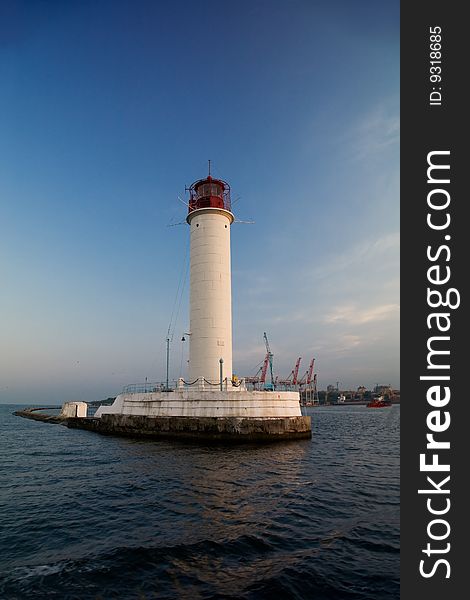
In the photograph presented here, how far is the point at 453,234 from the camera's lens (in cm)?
707

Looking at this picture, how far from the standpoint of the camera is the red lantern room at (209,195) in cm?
3491

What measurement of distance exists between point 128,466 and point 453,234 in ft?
64.5

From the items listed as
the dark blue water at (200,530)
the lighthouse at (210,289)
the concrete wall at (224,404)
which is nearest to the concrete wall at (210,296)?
the lighthouse at (210,289)

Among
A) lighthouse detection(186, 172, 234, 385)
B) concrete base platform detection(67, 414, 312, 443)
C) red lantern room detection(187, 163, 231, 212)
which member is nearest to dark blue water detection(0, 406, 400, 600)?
concrete base platform detection(67, 414, 312, 443)

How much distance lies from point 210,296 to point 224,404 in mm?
9860

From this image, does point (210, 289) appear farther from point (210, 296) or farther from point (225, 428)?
point (225, 428)

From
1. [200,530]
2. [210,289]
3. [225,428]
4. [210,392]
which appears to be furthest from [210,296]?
[200,530]

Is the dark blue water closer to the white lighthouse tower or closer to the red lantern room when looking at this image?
the white lighthouse tower

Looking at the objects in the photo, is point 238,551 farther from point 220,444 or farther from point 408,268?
point 220,444

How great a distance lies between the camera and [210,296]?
1293 inches

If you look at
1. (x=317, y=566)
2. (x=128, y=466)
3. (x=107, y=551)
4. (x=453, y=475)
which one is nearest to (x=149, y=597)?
(x=107, y=551)

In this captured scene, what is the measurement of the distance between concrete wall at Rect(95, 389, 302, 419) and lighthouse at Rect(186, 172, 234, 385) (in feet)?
10.6

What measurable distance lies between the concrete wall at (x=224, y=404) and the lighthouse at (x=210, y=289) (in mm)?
3218

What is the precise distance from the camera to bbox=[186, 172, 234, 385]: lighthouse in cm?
3225
